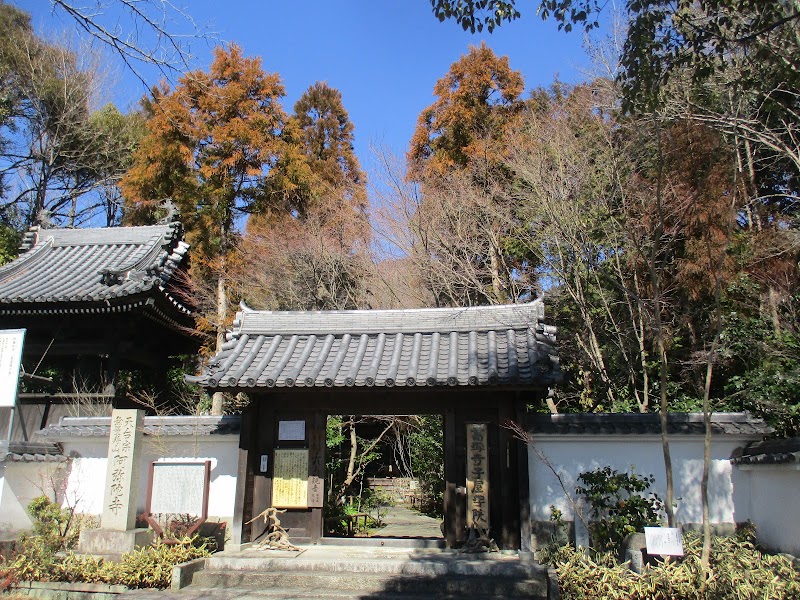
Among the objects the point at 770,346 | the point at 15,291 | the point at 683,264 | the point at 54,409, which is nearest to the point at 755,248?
the point at 683,264

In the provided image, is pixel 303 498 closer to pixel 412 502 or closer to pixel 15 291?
pixel 15 291

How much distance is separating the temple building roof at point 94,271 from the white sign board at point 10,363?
2517 mm

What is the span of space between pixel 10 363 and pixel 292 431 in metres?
4.51

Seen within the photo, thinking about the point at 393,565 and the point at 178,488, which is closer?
the point at 393,565

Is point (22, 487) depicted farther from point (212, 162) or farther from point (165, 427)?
point (212, 162)

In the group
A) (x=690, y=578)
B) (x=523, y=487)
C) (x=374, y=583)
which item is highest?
(x=523, y=487)

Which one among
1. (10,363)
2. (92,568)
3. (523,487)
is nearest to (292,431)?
(92,568)

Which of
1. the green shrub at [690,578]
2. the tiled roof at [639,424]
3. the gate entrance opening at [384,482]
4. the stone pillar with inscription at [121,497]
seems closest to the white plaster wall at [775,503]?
the green shrub at [690,578]

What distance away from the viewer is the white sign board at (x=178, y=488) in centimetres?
901

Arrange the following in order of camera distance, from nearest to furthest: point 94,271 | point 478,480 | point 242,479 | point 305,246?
point 478,480 → point 242,479 → point 94,271 → point 305,246

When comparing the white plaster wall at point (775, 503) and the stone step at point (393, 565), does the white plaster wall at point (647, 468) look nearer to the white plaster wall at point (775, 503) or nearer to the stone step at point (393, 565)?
the white plaster wall at point (775, 503)

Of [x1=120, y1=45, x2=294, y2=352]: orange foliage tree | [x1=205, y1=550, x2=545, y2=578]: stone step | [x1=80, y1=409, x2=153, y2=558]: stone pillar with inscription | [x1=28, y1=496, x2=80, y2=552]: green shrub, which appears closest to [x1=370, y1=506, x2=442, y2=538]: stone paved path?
[x1=205, y1=550, x2=545, y2=578]: stone step

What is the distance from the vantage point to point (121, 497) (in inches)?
338

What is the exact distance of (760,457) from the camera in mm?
7734
